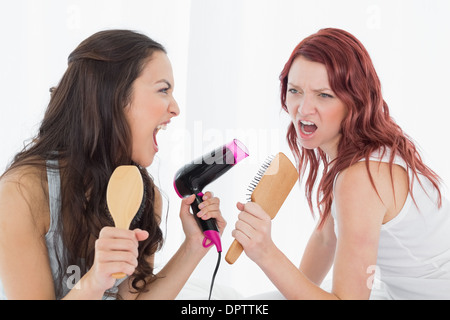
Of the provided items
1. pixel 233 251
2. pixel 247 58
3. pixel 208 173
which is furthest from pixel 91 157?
pixel 247 58

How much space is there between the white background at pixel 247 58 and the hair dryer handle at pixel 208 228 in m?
0.92

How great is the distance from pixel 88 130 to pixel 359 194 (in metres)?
0.66

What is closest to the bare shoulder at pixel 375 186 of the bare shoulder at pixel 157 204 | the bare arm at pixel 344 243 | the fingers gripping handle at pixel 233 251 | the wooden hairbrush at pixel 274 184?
the bare arm at pixel 344 243

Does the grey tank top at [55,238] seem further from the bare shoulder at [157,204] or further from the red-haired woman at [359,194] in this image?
the red-haired woman at [359,194]

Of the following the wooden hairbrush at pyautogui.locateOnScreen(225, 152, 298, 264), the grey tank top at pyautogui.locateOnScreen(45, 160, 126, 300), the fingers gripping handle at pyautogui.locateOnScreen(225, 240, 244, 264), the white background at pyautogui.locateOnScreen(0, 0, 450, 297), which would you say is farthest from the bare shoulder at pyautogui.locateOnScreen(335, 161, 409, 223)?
the white background at pyautogui.locateOnScreen(0, 0, 450, 297)

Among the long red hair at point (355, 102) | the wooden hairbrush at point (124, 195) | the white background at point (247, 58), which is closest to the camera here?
the wooden hairbrush at point (124, 195)

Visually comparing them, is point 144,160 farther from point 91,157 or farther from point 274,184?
point 274,184

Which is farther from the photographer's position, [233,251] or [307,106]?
[307,106]

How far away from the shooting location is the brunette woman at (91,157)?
3.81 feet

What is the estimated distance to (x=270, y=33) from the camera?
216 centimetres

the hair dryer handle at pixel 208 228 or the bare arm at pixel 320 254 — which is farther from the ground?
the hair dryer handle at pixel 208 228

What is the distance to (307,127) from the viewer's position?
133 centimetres

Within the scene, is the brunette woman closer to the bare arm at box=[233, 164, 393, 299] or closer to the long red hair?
the bare arm at box=[233, 164, 393, 299]
